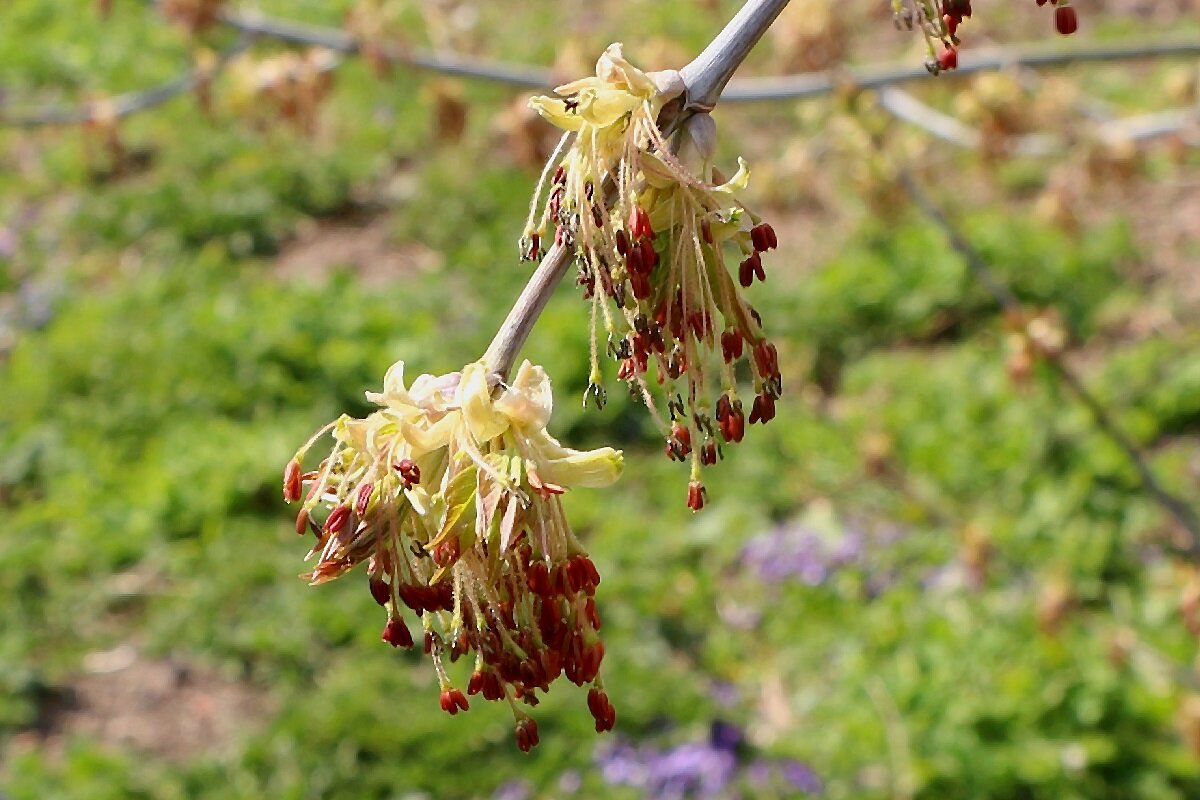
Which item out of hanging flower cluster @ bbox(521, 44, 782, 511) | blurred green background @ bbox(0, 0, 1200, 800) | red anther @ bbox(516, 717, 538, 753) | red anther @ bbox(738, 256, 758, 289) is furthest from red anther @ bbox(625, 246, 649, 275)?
blurred green background @ bbox(0, 0, 1200, 800)

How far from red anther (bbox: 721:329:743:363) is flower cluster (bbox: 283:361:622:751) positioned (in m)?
0.16

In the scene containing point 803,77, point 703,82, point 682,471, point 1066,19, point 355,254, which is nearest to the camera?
point 703,82

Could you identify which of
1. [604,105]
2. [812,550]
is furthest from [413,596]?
[812,550]

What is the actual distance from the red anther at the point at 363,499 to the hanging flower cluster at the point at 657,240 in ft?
0.82

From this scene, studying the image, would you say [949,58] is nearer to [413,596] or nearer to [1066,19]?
[1066,19]

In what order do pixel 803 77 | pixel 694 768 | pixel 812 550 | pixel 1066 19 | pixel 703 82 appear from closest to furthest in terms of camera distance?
pixel 703 82 < pixel 1066 19 < pixel 803 77 < pixel 694 768 < pixel 812 550

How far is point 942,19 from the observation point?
4.68 ft

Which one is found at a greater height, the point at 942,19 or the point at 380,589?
the point at 942,19

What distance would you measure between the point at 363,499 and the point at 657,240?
0.40 meters

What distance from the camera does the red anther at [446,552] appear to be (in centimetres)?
134

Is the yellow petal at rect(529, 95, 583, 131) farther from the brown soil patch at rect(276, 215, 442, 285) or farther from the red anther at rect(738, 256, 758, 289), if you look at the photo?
the brown soil patch at rect(276, 215, 442, 285)

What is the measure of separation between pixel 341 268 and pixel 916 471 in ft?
11.1

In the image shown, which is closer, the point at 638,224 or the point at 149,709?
the point at 638,224

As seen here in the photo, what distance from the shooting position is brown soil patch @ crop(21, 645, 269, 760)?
4949 mm
